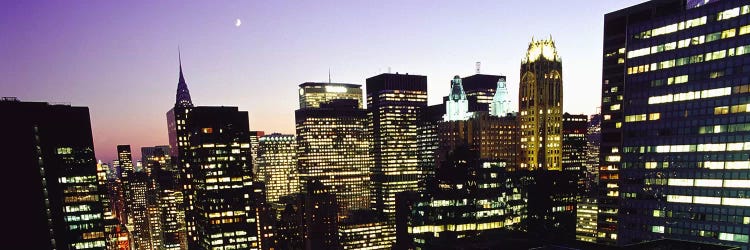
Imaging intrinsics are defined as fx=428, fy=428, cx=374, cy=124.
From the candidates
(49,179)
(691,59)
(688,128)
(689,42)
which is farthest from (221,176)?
(689,42)

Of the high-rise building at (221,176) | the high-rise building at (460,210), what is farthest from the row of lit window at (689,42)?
the high-rise building at (221,176)

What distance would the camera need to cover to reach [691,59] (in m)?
108

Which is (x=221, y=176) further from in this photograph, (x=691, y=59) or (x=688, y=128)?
(x=691, y=59)

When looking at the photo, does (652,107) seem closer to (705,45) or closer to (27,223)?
(705,45)

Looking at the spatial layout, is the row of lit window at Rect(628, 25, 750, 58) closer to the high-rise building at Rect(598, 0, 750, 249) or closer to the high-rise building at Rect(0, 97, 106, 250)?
the high-rise building at Rect(598, 0, 750, 249)

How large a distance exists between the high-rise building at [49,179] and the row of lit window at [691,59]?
150 metres

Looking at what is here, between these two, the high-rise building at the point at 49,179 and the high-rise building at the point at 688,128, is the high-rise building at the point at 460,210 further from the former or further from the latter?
the high-rise building at the point at 49,179

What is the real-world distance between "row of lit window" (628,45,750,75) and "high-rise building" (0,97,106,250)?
150 metres

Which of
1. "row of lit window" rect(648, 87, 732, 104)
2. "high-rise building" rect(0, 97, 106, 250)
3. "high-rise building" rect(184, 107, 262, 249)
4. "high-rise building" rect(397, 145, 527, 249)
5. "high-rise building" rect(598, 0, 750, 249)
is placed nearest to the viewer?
"high-rise building" rect(0, 97, 106, 250)

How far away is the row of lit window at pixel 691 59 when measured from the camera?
328ft

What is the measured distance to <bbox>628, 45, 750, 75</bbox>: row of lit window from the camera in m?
99.9

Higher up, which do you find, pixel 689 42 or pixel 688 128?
pixel 689 42

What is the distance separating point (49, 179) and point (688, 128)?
162 m

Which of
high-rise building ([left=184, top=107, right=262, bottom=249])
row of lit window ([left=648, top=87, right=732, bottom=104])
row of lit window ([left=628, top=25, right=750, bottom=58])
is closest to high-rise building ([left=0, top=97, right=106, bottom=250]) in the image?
high-rise building ([left=184, top=107, right=262, bottom=249])
